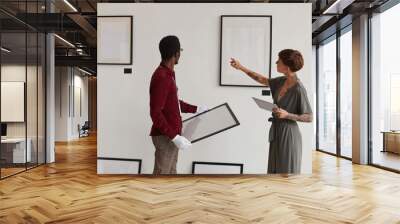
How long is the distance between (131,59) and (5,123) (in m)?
2.45

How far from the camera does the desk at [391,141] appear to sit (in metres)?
7.15

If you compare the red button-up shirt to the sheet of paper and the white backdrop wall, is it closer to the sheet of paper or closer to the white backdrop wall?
the white backdrop wall

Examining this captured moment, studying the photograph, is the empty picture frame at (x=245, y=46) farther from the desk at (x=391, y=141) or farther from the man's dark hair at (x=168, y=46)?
the desk at (x=391, y=141)

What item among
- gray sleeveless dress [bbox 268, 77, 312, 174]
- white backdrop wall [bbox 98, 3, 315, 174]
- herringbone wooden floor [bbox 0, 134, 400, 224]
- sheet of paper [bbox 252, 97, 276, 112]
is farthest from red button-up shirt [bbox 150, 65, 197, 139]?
gray sleeveless dress [bbox 268, 77, 312, 174]

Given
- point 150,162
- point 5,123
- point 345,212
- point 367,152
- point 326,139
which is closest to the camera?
point 345,212

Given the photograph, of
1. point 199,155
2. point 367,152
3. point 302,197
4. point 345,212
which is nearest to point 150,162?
point 199,155

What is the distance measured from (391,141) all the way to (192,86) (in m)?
4.12

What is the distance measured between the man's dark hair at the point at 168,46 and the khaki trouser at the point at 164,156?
4.15ft

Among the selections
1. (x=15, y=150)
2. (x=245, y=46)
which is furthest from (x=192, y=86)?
(x=15, y=150)

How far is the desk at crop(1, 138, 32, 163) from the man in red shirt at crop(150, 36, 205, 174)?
2594 millimetres

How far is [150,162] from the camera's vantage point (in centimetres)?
587

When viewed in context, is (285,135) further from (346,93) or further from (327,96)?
(327,96)

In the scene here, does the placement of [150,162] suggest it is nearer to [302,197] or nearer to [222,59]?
[222,59]

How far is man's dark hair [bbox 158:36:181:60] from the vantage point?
5898 millimetres
